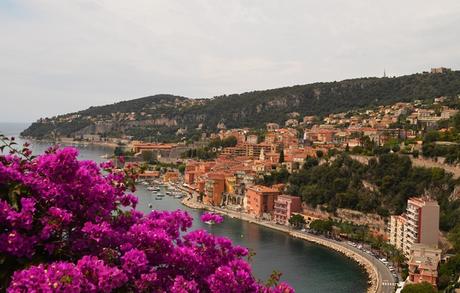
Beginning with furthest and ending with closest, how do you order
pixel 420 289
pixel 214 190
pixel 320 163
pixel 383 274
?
pixel 214 190 → pixel 320 163 → pixel 383 274 → pixel 420 289

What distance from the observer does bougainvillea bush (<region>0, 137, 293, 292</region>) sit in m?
1.88

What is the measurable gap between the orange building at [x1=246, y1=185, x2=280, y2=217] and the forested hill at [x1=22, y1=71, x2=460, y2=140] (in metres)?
26.2

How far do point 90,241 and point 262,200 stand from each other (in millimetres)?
22849

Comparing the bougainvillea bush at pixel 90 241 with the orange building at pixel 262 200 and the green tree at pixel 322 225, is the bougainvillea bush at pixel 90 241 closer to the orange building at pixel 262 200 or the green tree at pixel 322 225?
the green tree at pixel 322 225

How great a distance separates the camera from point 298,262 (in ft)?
54.4

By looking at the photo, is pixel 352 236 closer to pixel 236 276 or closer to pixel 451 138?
pixel 451 138

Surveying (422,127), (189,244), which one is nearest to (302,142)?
(422,127)

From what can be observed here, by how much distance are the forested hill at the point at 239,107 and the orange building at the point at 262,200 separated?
26227 millimetres

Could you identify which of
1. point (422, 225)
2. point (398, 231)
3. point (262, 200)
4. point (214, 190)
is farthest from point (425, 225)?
point (214, 190)

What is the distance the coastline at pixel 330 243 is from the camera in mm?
14220

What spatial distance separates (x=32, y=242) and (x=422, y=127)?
Result: 104 feet

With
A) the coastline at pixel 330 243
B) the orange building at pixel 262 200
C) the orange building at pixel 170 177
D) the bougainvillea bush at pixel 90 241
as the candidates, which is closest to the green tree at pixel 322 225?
the coastline at pixel 330 243

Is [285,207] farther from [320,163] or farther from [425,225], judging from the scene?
[425,225]

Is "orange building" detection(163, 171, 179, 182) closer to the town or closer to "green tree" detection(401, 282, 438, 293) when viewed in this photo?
the town
